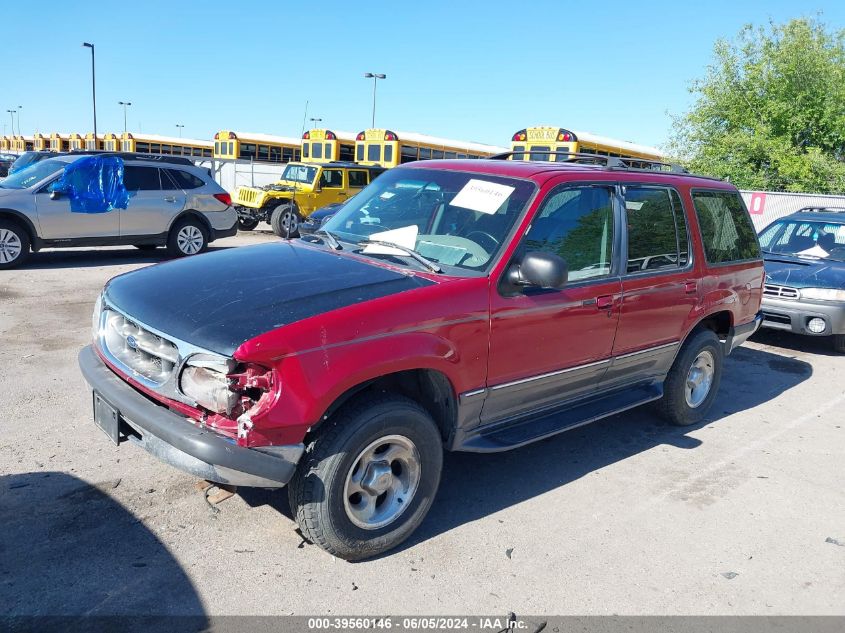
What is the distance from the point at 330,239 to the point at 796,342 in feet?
24.2

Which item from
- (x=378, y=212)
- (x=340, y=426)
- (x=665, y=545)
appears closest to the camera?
(x=340, y=426)

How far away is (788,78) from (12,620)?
73.8 ft

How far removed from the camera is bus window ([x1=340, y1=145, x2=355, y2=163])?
23.5 metres

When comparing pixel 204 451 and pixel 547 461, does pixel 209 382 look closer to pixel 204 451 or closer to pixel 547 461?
pixel 204 451

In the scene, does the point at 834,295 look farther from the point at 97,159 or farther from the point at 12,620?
the point at 97,159

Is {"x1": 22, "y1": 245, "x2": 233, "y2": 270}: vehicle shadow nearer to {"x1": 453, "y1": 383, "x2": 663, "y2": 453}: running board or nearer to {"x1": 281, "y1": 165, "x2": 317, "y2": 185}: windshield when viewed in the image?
{"x1": 281, "y1": 165, "x2": 317, "y2": 185}: windshield

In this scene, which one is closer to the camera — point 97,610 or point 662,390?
point 97,610

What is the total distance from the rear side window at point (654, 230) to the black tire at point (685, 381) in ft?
2.44

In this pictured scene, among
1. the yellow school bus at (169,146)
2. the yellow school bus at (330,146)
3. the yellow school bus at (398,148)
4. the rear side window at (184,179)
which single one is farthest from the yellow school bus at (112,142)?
the rear side window at (184,179)

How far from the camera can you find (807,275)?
823 centimetres

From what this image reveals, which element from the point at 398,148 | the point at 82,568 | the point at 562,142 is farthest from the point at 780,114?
the point at 82,568

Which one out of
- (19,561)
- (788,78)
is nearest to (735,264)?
(19,561)

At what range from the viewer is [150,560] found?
3.19m

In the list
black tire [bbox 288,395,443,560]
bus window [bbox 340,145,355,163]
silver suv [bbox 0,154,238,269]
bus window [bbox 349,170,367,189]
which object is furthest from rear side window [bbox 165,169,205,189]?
bus window [bbox 340,145,355,163]
